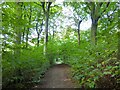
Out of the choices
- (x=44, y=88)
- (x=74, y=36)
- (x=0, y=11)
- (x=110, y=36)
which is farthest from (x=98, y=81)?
(x=74, y=36)

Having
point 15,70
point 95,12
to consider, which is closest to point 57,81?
point 15,70

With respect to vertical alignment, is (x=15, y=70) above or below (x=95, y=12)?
below

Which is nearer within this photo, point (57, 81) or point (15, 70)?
point (15, 70)

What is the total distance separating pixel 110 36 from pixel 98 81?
56.9 inches

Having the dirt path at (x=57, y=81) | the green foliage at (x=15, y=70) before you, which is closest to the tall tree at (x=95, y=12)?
the dirt path at (x=57, y=81)

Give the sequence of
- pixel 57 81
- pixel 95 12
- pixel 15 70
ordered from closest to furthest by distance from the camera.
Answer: pixel 15 70 < pixel 57 81 < pixel 95 12

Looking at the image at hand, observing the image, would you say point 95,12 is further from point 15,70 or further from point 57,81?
point 15,70

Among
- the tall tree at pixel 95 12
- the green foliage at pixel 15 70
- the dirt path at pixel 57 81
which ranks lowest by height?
the dirt path at pixel 57 81

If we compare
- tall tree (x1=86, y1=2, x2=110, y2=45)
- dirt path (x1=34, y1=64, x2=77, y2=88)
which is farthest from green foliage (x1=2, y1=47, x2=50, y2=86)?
tall tree (x1=86, y1=2, x2=110, y2=45)

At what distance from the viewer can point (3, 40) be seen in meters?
5.52

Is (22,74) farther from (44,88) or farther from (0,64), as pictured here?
(0,64)

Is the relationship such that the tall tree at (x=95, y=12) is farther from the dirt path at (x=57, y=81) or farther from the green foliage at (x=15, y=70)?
the green foliage at (x=15, y=70)

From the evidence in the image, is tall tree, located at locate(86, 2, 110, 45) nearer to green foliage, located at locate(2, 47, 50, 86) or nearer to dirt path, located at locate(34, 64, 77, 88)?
dirt path, located at locate(34, 64, 77, 88)

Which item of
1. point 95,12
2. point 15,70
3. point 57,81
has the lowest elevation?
point 57,81
